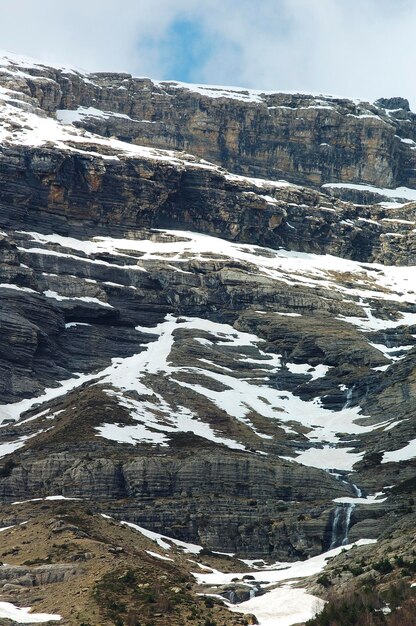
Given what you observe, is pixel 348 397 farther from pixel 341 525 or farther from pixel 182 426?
pixel 341 525

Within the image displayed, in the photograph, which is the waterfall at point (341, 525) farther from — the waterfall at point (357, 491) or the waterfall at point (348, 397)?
the waterfall at point (348, 397)

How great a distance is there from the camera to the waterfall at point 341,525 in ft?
343

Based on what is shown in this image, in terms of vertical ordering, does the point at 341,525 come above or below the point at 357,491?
below

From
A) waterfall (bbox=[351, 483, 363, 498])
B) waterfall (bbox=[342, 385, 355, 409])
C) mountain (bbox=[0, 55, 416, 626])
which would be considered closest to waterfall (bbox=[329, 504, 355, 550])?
mountain (bbox=[0, 55, 416, 626])

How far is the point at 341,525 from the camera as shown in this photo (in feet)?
350

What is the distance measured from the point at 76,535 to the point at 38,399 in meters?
57.3

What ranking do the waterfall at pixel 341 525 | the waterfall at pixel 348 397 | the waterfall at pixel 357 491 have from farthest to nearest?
the waterfall at pixel 348 397, the waterfall at pixel 357 491, the waterfall at pixel 341 525

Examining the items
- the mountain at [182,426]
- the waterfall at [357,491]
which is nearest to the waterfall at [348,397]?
the mountain at [182,426]

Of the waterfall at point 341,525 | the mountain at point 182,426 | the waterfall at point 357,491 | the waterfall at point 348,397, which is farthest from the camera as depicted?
the waterfall at point 348,397

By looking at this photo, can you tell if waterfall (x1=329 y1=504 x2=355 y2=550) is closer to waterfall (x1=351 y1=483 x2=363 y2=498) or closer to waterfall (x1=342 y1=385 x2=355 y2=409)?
waterfall (x1=351 y1=483 x2=363 y2=498)

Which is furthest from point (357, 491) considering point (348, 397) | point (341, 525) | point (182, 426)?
point (348, 397)

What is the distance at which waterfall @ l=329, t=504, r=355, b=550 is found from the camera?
4112 inches

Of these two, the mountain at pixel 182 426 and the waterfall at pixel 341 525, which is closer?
the mountain at pixel 182 426

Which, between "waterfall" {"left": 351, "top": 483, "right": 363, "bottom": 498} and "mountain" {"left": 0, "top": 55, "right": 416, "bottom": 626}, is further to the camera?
"waterfall" {"left": 351, "top": 483, "right": 363, "bottom": 498}
